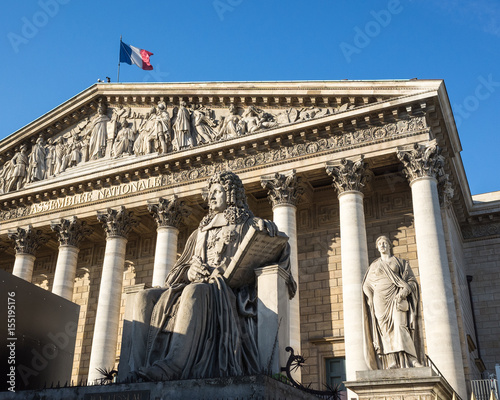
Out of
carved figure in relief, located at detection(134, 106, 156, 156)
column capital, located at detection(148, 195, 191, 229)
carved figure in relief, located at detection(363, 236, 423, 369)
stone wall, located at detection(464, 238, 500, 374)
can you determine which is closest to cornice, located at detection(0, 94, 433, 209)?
carved figure in relief, located at detection(134, 106, 156, 156)

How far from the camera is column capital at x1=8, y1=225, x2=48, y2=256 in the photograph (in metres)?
23.1

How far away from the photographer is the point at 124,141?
74.4ft

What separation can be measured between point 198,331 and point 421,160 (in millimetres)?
12980

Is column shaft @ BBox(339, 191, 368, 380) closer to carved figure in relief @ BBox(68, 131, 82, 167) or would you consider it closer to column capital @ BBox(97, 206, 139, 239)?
column capital @ BBox(97, 206, 139, 239)

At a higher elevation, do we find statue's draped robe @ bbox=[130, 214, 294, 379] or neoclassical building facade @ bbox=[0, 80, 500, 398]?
neoclassical building facade @ bbox=[0, 80, 500, 398]

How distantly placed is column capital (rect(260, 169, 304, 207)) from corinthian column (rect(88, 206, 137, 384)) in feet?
19.1

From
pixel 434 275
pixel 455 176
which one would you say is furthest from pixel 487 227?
pixel 434 275

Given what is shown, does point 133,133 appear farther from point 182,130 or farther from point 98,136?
point 182,130

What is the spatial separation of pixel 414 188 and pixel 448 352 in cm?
483

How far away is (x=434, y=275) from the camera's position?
15.4 metres

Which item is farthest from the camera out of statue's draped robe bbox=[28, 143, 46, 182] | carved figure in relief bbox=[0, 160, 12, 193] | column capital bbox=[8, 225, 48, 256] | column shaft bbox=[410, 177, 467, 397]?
carved figure in relief bbox=[0, 160, 12, 193]

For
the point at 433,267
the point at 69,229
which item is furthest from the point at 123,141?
the point at 433,267

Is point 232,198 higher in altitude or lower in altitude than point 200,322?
higher

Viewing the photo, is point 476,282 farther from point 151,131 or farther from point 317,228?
point 151,131
